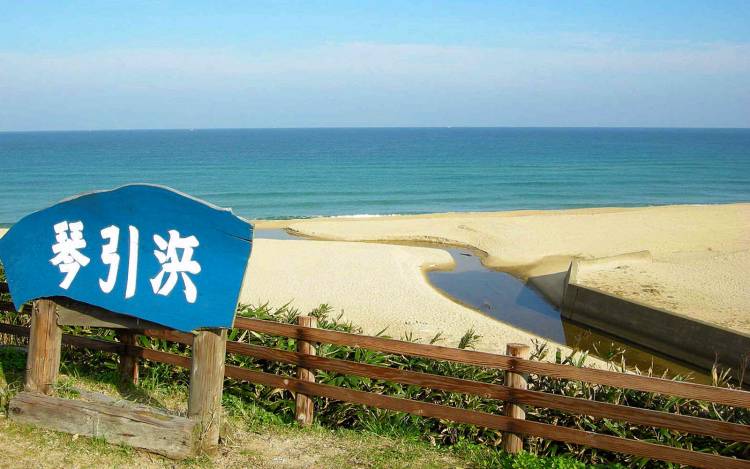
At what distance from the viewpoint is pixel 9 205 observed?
46.1 m

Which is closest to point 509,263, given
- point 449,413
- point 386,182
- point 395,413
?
point 395,413

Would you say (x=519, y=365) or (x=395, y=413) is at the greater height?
(x=519, y=365)

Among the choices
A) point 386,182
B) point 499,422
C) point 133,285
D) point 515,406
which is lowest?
point 499,422

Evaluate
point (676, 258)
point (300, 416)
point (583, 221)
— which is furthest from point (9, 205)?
point (300, 416)

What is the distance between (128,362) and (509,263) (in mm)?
19502

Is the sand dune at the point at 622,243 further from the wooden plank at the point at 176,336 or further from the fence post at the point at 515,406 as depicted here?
the wooden plank at the point at 176,336

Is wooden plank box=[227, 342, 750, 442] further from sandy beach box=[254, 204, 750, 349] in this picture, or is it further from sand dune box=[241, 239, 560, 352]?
sandy beach box=[254, 204, 750, 349]

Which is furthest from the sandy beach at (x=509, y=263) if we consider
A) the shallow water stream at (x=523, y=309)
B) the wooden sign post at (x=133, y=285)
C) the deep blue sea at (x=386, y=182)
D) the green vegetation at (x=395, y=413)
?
the deep blue sea at (x=386, y=182)

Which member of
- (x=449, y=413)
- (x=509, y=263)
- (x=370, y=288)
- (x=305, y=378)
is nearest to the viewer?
(x=449, y=413)

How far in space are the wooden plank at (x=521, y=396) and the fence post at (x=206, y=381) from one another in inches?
44.7

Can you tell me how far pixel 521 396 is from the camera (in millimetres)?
6242

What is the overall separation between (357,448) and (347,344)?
965 millimetres

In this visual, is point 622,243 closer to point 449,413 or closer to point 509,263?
point 509,263

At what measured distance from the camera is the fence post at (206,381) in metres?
6.02
